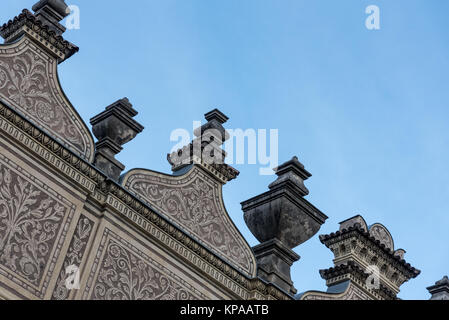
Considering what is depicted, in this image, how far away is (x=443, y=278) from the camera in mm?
13969

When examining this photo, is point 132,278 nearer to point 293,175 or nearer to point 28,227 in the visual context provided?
point 28,227

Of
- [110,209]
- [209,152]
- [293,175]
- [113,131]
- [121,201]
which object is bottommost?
[110,209]

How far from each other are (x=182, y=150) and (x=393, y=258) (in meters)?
3.30

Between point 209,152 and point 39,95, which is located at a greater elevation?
point 209,152

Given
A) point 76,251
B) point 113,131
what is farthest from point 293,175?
point 76,251

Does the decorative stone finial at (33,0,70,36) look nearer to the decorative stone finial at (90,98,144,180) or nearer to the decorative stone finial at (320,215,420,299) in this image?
the decorative stone finial at (90,98,144,180)

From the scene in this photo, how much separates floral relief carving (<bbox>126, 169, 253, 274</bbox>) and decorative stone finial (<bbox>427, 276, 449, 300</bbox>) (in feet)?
11.4

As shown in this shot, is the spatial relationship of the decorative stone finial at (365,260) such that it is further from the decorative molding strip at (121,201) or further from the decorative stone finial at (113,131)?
the decorative stone finial at (113,131)

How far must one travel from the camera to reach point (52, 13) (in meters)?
10.8

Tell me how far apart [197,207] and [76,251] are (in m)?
1.81

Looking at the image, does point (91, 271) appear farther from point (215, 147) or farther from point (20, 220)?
point (215, 147)

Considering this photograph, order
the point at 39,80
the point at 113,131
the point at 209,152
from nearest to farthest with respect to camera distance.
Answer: the point at 39,80 < the point at 113,131 < the point at 209,152

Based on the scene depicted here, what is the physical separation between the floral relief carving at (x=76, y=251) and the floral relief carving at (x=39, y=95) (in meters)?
0.74
